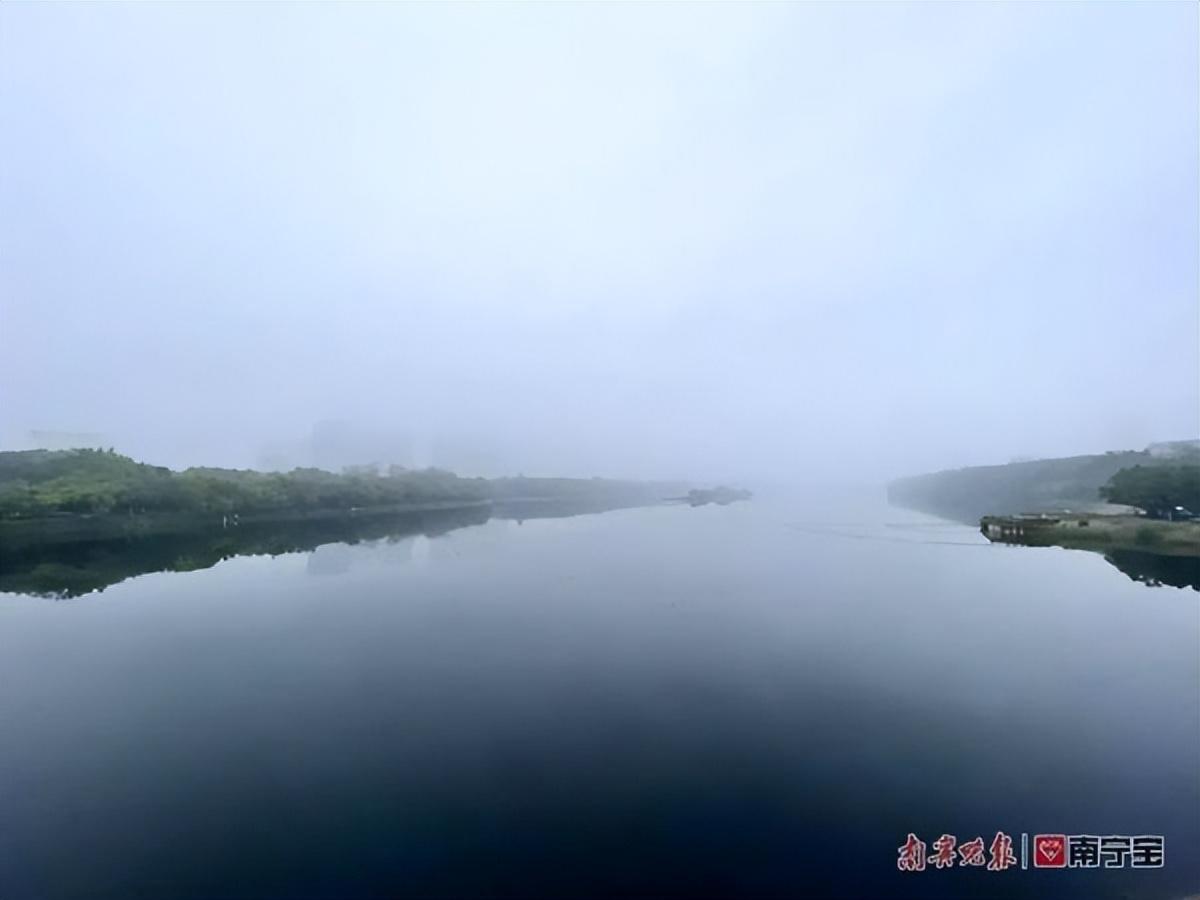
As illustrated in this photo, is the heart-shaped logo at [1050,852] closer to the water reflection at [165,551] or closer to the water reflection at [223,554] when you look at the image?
the water reflection at [223,554]

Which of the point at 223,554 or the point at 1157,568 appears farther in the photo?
the point at 223,554

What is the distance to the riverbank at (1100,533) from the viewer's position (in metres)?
11.2

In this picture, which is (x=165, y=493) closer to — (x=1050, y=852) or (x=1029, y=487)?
(x=1050, y=852)

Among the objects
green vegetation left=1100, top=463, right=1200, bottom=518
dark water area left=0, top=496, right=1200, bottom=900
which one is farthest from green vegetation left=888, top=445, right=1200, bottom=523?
dark water area left=0, top=496, right=1200, bottom=900

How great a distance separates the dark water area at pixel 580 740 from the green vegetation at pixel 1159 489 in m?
3.71

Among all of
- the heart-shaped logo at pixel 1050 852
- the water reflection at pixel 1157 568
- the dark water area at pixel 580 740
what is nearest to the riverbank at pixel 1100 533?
the water reflection at pixel 1157 568

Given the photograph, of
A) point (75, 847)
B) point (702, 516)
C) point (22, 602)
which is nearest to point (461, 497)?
point (702, 516)

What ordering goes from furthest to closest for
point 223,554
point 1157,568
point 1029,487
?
point 1029,487 < point 223,554 < point 1157,568

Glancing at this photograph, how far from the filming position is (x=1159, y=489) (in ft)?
38.5

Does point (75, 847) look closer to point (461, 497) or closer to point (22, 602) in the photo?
point (22, 602)

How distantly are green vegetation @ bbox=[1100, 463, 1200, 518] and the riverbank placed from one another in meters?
0.32

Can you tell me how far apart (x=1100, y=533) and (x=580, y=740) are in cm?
1343

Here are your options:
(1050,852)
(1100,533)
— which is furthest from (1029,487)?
(1050,852)

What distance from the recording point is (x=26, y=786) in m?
3.48
